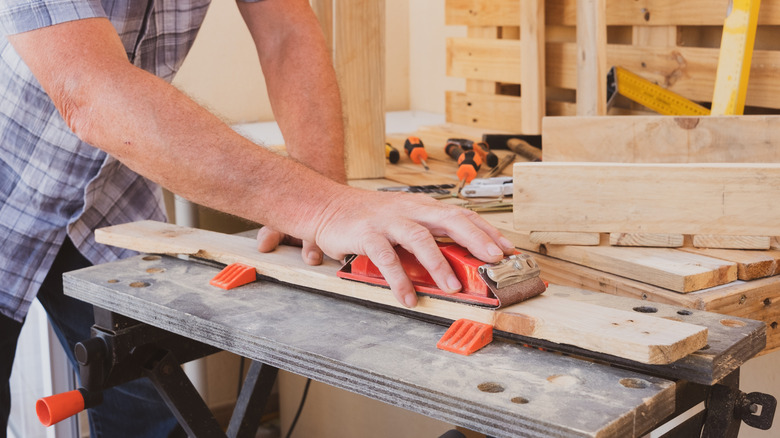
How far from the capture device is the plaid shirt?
1387 mm

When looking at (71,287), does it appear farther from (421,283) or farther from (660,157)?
(660,157)

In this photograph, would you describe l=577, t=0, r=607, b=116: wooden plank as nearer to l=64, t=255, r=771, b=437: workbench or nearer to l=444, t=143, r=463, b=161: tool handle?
l=444, t=143, r=463, b=161: tool handle

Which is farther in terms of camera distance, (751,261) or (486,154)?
(486,154)

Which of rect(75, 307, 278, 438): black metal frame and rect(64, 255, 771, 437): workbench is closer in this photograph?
rect(64, 255, 771, 437): workbench

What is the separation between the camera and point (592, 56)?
1.79 metres

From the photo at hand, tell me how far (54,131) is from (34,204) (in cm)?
15

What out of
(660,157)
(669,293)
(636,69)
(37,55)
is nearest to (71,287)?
(37,55)

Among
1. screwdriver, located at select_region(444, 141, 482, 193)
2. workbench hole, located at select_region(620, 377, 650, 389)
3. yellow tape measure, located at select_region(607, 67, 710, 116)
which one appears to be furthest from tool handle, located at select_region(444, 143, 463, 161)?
workbench hole, located at select_region(620, 377, 650, 389)

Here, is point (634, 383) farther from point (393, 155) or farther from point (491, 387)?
point (393, 155)

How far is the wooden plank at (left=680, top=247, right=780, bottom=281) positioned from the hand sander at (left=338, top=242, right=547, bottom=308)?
40 cm

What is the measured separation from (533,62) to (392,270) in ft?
4.70

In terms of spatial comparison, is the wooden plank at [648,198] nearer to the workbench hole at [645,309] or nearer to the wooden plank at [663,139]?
the wooden plank at [663,139]

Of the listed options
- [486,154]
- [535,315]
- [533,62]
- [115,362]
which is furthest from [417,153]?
[535,315]

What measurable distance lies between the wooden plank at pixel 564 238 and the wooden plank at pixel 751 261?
0.15m
